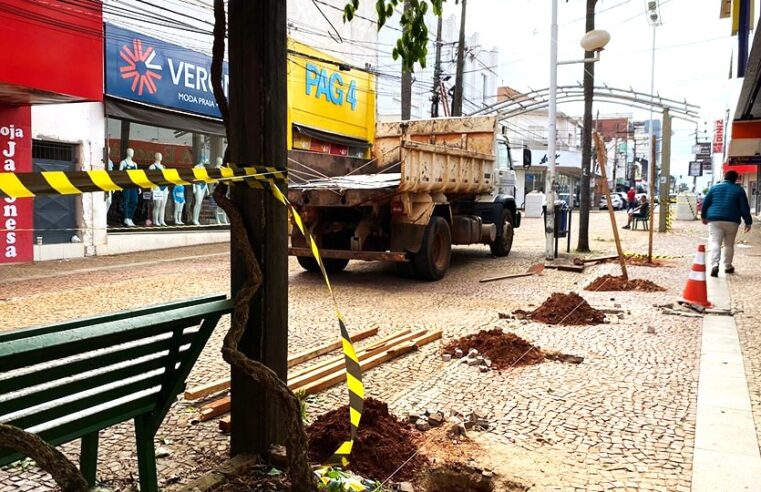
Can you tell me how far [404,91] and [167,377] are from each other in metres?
21.7

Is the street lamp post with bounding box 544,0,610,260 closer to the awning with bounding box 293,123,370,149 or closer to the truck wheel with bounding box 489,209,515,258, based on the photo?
the truck wheel with bounding box 489,209,515,258

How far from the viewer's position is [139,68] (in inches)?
583

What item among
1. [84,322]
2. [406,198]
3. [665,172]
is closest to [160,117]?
[406,198]

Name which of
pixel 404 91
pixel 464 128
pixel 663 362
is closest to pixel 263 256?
pixel 663 362

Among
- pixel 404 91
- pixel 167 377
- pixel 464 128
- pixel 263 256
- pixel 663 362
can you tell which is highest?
pixel 404 91

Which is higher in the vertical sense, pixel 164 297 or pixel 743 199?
pixel 743 199

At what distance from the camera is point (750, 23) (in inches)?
380

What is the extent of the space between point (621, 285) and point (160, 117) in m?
11.5

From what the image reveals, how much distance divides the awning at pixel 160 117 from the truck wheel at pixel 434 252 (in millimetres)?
6381

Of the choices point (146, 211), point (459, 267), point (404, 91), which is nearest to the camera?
point (459, 267)

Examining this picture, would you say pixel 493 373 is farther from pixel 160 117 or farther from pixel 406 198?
pixel 160 117

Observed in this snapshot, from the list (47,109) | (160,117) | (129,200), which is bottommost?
(129,200)

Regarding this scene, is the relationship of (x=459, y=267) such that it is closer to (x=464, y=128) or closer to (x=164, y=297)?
(x=464, y=128)

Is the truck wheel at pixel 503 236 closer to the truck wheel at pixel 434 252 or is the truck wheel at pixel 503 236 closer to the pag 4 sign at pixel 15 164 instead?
the truck wheel at pixel 434 252
